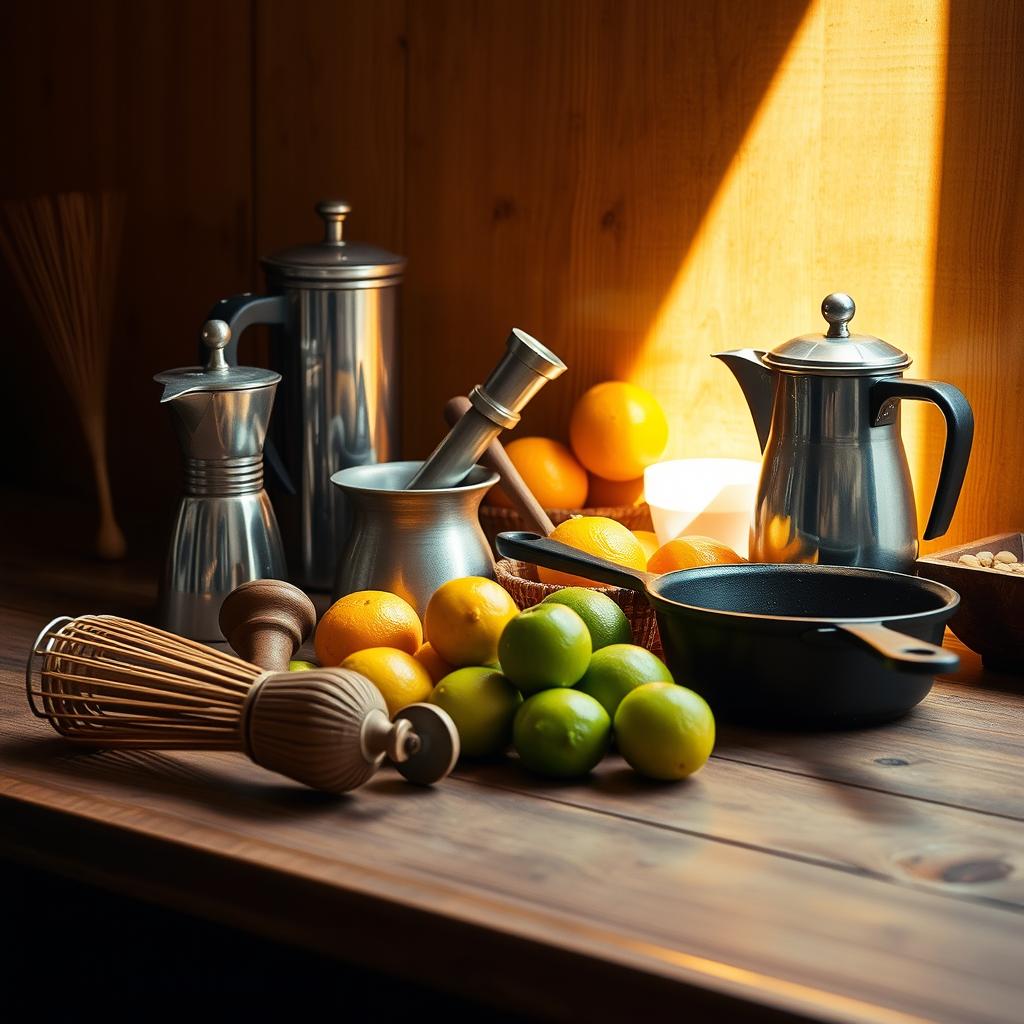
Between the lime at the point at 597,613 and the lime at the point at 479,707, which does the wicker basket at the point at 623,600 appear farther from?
the lime at the point at 479,707

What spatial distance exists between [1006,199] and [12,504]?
1.22 m

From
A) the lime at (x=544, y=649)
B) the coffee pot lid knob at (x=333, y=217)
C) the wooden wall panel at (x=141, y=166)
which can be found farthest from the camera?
the wooden wall panel at (x=141, y=166)

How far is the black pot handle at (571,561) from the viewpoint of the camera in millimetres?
1070

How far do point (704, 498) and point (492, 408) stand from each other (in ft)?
0.85

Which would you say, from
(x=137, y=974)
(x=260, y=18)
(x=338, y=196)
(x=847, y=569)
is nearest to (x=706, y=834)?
(x=847, y=569)

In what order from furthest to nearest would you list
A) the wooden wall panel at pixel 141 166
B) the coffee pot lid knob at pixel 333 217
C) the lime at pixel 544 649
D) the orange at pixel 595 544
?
1. the wooden wall panel at pixel 141 166
2. the coffee pot lid knob at pixel 333 217
3. the orange at pixel 595 544
4. the lime at pixel 544 649

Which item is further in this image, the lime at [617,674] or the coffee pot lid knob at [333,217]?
the coffee pot lid knob at [333,217]

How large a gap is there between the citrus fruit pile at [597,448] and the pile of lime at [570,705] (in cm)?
41

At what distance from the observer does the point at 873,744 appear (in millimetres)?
978

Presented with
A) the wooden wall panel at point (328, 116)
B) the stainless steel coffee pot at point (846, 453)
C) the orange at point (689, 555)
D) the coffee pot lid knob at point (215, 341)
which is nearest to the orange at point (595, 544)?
the orange at point (689, 555)

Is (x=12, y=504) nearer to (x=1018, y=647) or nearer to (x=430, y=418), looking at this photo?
(x=430, y=418)

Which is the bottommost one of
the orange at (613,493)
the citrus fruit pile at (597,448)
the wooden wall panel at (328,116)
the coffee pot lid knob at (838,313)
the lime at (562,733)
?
the lime at (562,733)

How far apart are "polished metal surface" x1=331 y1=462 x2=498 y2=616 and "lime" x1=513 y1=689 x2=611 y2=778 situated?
257 mm

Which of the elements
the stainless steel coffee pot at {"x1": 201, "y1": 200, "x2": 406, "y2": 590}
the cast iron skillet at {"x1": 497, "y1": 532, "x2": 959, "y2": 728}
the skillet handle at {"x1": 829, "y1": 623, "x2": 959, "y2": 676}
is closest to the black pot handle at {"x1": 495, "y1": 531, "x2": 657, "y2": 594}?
the cast iron skillet at {"x1": 497, "y1": 532, "x2": 959, "y2": 728}
